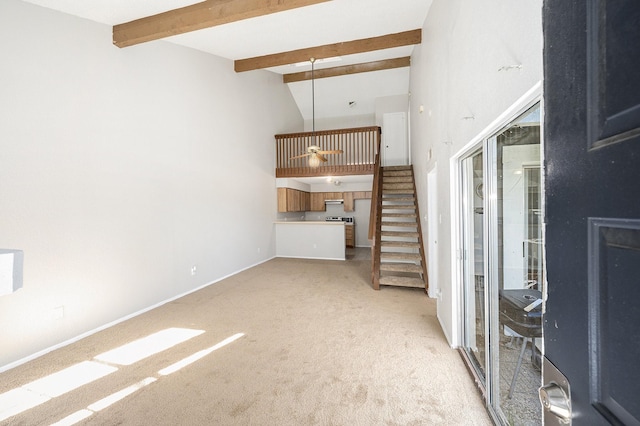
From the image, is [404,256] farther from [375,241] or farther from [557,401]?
[557,401]

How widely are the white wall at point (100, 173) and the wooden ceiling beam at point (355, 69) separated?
103 inches

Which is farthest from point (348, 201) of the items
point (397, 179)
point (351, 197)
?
point (397, 179)

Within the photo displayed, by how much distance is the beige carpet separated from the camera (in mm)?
1891

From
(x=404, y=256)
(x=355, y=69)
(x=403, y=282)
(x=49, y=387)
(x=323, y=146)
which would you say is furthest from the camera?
(x=323, y=146)

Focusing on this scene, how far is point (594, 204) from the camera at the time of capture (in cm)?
45

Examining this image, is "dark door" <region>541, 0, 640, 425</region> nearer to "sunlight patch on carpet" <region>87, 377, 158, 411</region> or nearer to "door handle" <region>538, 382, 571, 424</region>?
"door handle" <region>538, 382, 571, 424</region>

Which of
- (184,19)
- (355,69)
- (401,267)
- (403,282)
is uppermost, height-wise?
(355,69)

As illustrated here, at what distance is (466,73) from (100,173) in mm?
3849

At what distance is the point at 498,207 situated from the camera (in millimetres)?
1904

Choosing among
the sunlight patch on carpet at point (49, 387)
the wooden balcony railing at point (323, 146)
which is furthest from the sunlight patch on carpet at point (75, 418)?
the wooden balcony railing at point (323, 146)

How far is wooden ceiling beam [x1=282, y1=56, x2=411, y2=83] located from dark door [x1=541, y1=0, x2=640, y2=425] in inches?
265

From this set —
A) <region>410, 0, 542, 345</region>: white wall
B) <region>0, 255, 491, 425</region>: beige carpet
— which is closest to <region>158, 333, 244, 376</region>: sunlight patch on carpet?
<region>0, 255, 491, 425</region>: beige carpet

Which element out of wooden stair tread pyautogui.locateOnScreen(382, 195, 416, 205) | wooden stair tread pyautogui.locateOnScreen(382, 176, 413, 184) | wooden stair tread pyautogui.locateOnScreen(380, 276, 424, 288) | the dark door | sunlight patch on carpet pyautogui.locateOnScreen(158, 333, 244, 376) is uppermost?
wooden stair tread pyautogui.locateOnScreen(382, 176, 413, 184)

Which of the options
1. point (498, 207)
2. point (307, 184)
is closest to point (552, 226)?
point (498, 207)
